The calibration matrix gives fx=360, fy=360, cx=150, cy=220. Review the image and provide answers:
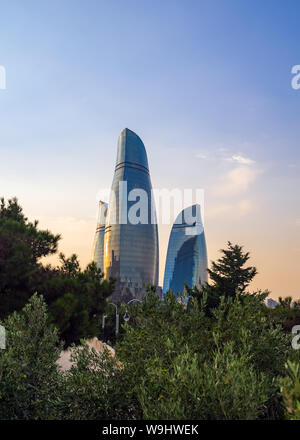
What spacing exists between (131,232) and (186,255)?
162ft

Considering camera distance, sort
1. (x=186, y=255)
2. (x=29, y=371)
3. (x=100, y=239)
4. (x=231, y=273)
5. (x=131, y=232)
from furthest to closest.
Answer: (x=100, y=239) < (x=186, y=255) < (x=131, y=232) < (x=231, y=273) < (x=29, y=371)

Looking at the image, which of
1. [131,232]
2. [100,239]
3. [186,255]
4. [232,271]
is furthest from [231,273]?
[100,239]

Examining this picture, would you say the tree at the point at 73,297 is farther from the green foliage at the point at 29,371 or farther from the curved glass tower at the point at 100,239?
the curved glass tower at the point at 100,239

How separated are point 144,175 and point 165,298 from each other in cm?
12103

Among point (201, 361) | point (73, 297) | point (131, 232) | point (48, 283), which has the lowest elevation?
point (201, 361)

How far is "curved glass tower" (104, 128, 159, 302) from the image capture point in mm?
124812

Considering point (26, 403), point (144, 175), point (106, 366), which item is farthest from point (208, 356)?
point (144, 175)

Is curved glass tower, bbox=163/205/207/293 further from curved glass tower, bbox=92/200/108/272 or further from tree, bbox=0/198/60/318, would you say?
tree, bbox=0/198/60/318

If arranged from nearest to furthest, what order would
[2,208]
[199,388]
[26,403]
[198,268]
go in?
[199,388] < [26,403] < [2,208] < [198,268]

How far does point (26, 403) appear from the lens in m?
7.04

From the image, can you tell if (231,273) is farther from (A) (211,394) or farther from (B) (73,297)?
(A) (211,394)

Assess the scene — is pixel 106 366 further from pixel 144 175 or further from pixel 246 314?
pixel 144 175

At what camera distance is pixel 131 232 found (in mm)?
125250
